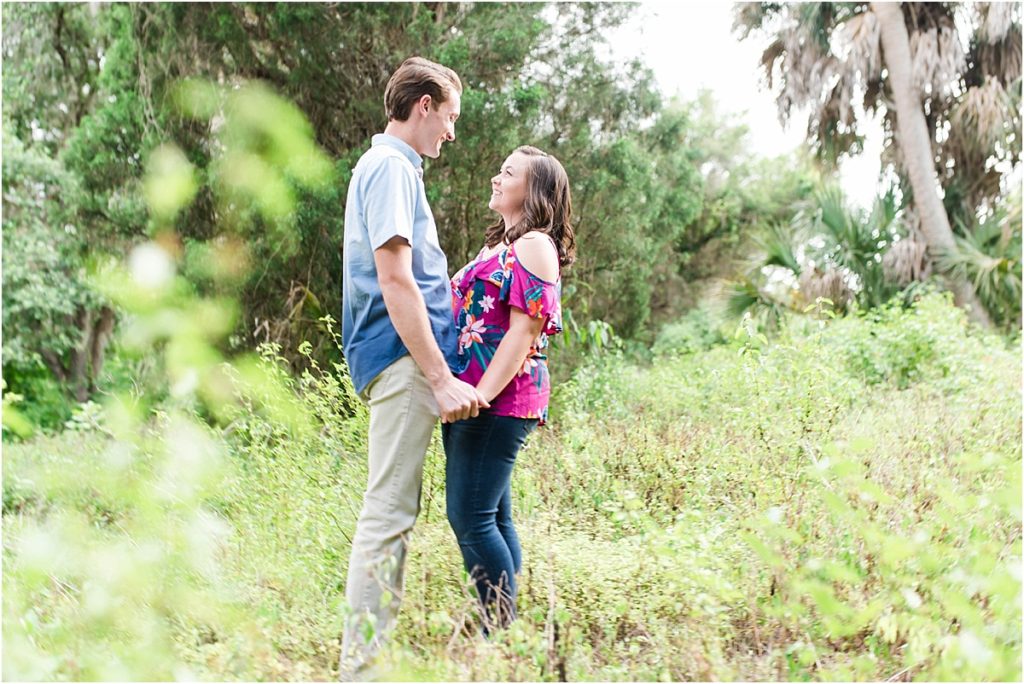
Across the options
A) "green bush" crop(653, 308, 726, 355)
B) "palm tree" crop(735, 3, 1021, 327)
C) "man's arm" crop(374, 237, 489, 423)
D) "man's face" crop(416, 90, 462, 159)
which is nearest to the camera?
"man's arm" crop(374, 237, 489, 423)

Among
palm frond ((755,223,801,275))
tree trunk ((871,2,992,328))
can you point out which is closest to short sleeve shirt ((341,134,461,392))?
palm frond ((755,223,801,275))

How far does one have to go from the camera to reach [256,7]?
836 centimetres

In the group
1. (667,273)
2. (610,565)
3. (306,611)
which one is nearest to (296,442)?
(306,611)

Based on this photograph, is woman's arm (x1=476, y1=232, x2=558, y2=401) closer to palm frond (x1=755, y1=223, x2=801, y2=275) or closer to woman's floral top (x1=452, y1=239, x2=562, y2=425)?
woman's floral top (x1=452, y1=239, x2=562, y2=425)

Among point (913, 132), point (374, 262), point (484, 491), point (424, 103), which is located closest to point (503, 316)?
point (374, 262)

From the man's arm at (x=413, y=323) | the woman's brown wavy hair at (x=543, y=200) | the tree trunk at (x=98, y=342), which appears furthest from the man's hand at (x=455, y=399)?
the tree trunk at (x=98, y=342)

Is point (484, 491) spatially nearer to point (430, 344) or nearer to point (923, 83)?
point (430, 344)

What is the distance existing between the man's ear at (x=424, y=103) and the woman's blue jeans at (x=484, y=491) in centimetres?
92

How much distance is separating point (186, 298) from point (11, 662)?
6.41 meters

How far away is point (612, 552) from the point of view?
347 cm

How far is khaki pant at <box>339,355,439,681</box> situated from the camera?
2.50m

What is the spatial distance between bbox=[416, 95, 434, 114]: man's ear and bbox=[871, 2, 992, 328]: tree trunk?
1026cm

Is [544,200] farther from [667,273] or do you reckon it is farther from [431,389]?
[667,273]

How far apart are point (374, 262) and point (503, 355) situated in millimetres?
457
